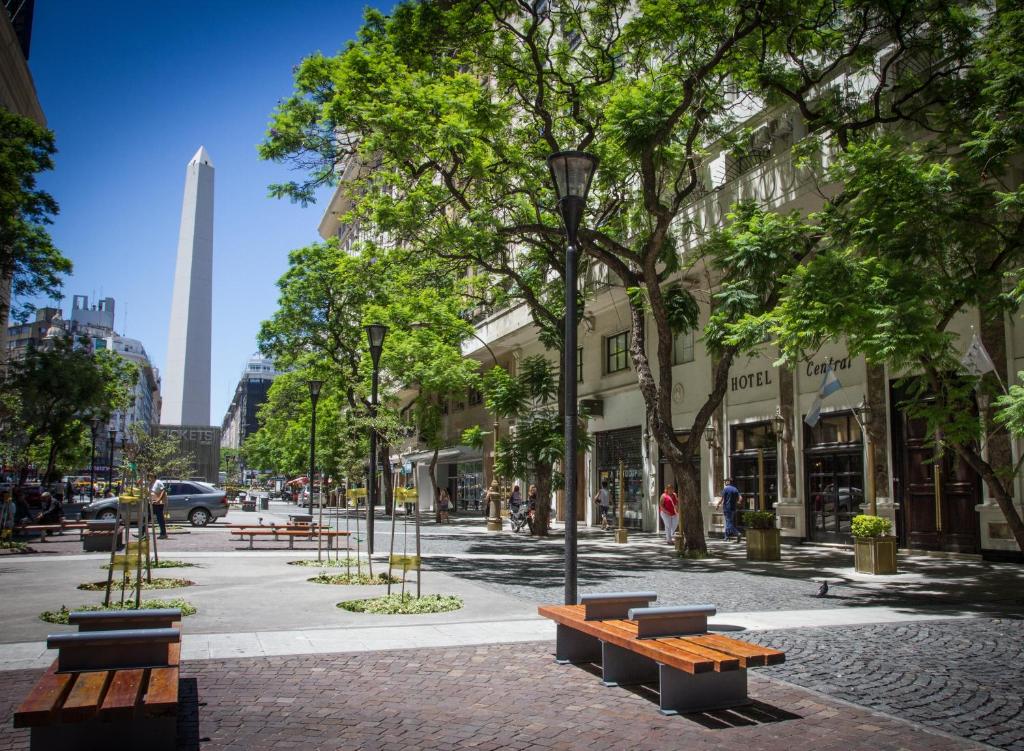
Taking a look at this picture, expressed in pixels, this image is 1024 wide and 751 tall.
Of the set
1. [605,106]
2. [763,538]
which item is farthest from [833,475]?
[605,106]

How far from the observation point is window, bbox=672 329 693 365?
27.0 meters

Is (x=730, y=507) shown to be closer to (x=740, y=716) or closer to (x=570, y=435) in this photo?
(x=570, y=435)

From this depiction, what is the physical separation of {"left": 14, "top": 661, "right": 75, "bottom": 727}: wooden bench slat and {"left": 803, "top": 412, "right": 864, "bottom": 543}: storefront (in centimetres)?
1938

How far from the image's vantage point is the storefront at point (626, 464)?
29.3m

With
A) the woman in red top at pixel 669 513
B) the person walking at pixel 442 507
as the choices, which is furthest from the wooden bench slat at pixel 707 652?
the person walking at pixel 442 507

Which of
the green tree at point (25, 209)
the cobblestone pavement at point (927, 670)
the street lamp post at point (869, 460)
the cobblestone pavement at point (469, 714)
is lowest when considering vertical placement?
the cobblestone pavement at point (927, 670)

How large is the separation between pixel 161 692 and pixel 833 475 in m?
19.9

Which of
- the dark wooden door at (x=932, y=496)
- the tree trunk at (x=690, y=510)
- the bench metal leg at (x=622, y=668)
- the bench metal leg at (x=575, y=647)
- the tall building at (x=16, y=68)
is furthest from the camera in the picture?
the tall building at (x=16, y=68)

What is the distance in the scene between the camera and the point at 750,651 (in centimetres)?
551

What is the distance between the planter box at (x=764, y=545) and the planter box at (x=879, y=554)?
9.60 ft

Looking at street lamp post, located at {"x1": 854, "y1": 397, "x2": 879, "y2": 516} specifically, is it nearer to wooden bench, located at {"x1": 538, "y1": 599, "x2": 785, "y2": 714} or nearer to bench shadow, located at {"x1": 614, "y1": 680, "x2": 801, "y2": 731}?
wooden bench, located at {"x1": 538, "y1": 599, "x2": 785, "y2": 714}

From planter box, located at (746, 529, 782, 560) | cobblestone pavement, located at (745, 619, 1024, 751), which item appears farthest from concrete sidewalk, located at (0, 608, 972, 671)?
planter box, located at (746, 529, 782, 560)

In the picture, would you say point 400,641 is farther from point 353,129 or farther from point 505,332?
point 505,332

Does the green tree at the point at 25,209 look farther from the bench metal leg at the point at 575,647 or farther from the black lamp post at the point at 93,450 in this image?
the bench metal leg at the point at 575,647
